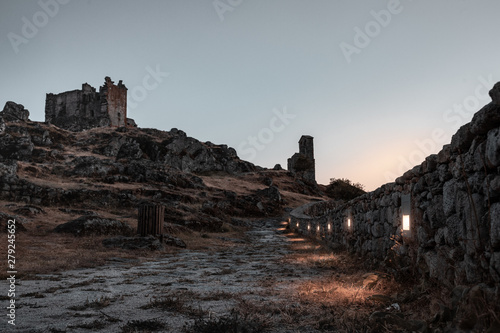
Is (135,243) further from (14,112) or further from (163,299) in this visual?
(14,112)

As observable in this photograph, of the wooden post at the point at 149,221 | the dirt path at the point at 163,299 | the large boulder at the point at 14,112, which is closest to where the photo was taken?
the dirt path at the point at 163,299

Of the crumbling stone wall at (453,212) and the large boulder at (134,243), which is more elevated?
the crumbling stone wall at (453,212)

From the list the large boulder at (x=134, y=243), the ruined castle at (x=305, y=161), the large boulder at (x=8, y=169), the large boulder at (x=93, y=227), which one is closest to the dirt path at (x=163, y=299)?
the large boulder at (x=134, y=243)

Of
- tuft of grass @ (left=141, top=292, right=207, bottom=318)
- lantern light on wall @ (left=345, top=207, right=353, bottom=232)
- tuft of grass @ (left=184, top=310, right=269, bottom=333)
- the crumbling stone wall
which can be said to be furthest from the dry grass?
the crumbling stone wall

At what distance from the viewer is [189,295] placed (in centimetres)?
495

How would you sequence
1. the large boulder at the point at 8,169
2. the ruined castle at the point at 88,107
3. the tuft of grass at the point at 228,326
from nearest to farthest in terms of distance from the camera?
1. the tuft of grass at the point at 228,326
2. the large boulder at the point at 8,169
3. the ruined castle at the point at 88,107

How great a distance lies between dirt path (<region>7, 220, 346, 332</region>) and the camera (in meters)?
3.48

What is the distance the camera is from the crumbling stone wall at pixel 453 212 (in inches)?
115

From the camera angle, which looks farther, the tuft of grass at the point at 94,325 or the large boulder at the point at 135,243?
the large boulder at the point at 135,243

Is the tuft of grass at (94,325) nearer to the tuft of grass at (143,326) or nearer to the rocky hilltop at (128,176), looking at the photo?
the tuft of grass at (143,326)

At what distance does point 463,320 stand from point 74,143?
5410cm

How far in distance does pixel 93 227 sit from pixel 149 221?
2488 millimetres

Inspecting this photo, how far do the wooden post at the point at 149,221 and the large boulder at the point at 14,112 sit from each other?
5136 cm

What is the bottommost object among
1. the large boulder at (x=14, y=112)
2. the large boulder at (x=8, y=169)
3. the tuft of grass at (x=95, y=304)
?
the tuft of grass at (x=95, y=304)
